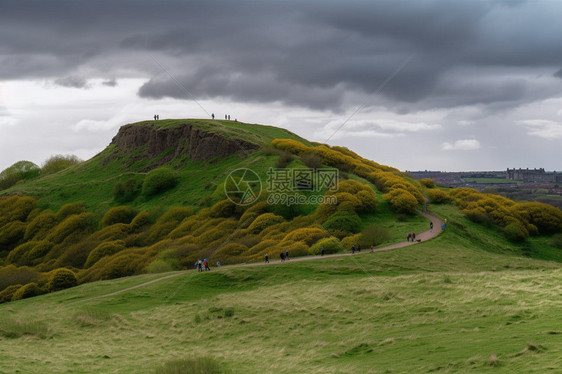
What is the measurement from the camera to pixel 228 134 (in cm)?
9538

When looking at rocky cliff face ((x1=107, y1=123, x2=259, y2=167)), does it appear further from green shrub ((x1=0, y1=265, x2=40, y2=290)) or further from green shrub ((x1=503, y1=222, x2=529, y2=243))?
green shrub ((x1=503, y1=222, x2=529, y2=243))

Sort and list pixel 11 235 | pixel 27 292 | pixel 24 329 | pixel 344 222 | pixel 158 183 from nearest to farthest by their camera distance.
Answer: pixel 24 329 < pixel 27 292 < pixel 344 222 < pixel 11 235 < pixel 158 183

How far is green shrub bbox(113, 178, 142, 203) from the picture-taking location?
287ft

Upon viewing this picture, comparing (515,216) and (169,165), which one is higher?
(169,165)

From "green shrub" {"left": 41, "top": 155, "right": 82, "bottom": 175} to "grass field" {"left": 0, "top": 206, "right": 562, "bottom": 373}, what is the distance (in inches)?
3857

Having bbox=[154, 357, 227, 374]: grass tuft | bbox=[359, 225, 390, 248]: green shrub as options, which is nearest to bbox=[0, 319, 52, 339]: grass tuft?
bbox=[154, 357, 227, 374]: grass tuft

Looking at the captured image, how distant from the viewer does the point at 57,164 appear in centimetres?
13150

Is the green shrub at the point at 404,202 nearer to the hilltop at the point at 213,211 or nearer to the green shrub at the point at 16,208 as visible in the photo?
the hilltop at the point at 213,211

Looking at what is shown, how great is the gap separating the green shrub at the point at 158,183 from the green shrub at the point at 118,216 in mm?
6883

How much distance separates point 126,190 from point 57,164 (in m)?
54.9

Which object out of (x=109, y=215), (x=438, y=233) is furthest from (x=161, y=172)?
(x=438, y=233)

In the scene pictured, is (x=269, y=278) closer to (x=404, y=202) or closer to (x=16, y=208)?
(x=404, y=202)

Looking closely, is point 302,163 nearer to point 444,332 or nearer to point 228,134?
point 228,134

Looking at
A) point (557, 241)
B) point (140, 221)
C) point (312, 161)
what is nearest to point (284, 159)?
point (312, 161)
